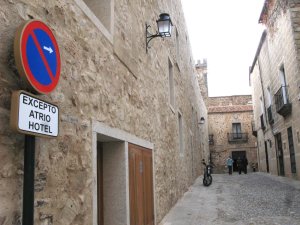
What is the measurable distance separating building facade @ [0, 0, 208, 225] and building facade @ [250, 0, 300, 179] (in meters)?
6.82

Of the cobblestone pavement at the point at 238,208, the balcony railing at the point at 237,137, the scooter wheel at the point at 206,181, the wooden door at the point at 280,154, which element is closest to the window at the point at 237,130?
the balcony railing at the point at 237,137

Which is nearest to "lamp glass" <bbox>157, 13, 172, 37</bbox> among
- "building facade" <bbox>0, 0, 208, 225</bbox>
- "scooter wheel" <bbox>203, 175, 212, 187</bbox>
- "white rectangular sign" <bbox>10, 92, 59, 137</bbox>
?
"building facade" <bbox>0, 0, 208, 225</bbox>

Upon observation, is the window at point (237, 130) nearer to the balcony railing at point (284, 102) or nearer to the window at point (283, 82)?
the balcony railing at point (284, 102)

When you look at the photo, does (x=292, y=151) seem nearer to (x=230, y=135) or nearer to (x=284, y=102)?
(x=284, y=102)

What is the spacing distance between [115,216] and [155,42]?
161 inches

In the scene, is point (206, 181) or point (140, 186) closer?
point (140, 186)

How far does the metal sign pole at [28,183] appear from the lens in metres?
2.20

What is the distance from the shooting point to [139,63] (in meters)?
5.82

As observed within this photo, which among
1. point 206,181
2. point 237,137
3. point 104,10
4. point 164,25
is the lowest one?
point 206,181

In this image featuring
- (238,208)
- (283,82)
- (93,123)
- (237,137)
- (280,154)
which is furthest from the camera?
(237,137)

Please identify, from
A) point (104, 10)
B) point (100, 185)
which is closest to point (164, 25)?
point (104, 10)

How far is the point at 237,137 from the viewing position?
34188 mm

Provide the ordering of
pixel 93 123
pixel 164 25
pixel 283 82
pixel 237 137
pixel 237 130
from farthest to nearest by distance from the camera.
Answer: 1. pixel 237 130
2. pixel 237 137
3. pixel 283 82
4. pixel 164 25
5. pixel 93 123

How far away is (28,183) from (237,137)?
109ft
